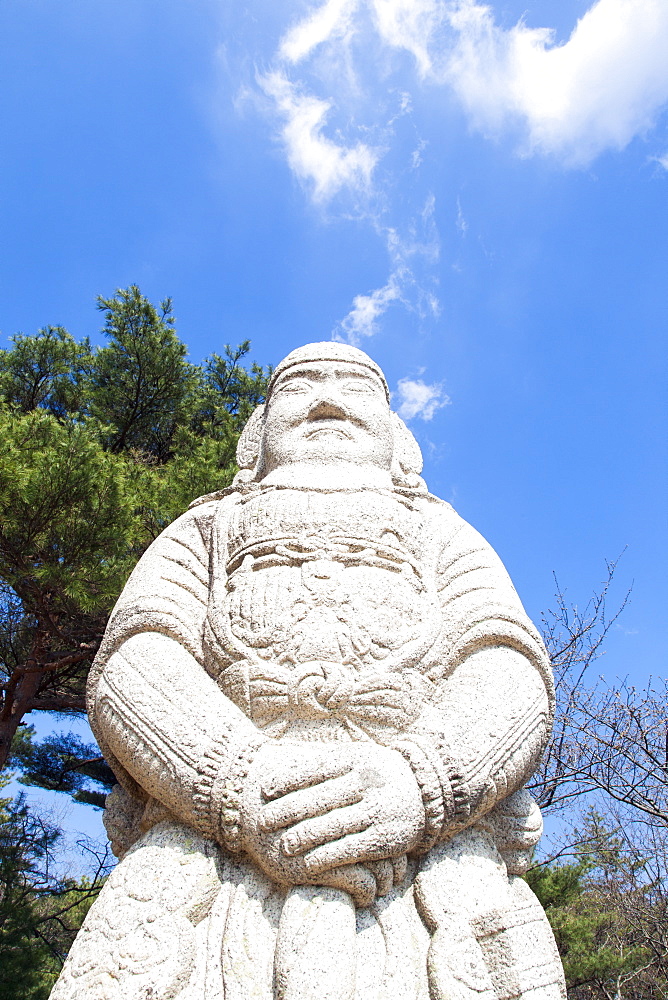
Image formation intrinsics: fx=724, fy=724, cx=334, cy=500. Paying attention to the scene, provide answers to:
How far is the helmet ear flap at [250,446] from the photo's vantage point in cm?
371

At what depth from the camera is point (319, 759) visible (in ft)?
6.52

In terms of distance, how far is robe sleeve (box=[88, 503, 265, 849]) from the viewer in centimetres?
205

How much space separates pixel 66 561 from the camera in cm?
585

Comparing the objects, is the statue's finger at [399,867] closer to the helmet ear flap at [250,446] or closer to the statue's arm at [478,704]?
the statue's arm at [478,704]

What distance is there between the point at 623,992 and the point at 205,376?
30.4 feet

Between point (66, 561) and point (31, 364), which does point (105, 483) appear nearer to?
point (66, 561)

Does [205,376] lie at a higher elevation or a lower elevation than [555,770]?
higher

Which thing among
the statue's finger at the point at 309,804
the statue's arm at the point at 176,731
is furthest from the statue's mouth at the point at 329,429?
the statue's finger at the point at 309,804

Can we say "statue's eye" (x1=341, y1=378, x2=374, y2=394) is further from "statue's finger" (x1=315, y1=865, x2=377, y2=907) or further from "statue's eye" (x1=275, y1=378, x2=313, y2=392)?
"statue's finger" (x1=315, y1=865, x2=377, y2=907)

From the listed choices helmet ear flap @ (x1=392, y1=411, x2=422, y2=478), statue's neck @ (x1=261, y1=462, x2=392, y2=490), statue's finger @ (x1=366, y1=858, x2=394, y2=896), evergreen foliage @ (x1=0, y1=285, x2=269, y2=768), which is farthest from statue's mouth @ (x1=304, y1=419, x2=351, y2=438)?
evergreen foliage @ (x1=0, y1=285, x2=269, y2=768)

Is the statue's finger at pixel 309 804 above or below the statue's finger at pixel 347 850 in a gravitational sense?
above

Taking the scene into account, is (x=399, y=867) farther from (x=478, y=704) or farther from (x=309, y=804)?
(x=478, y=704)

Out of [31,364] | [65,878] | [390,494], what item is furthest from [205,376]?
[390,494]

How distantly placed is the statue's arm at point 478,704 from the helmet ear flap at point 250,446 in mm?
1258
